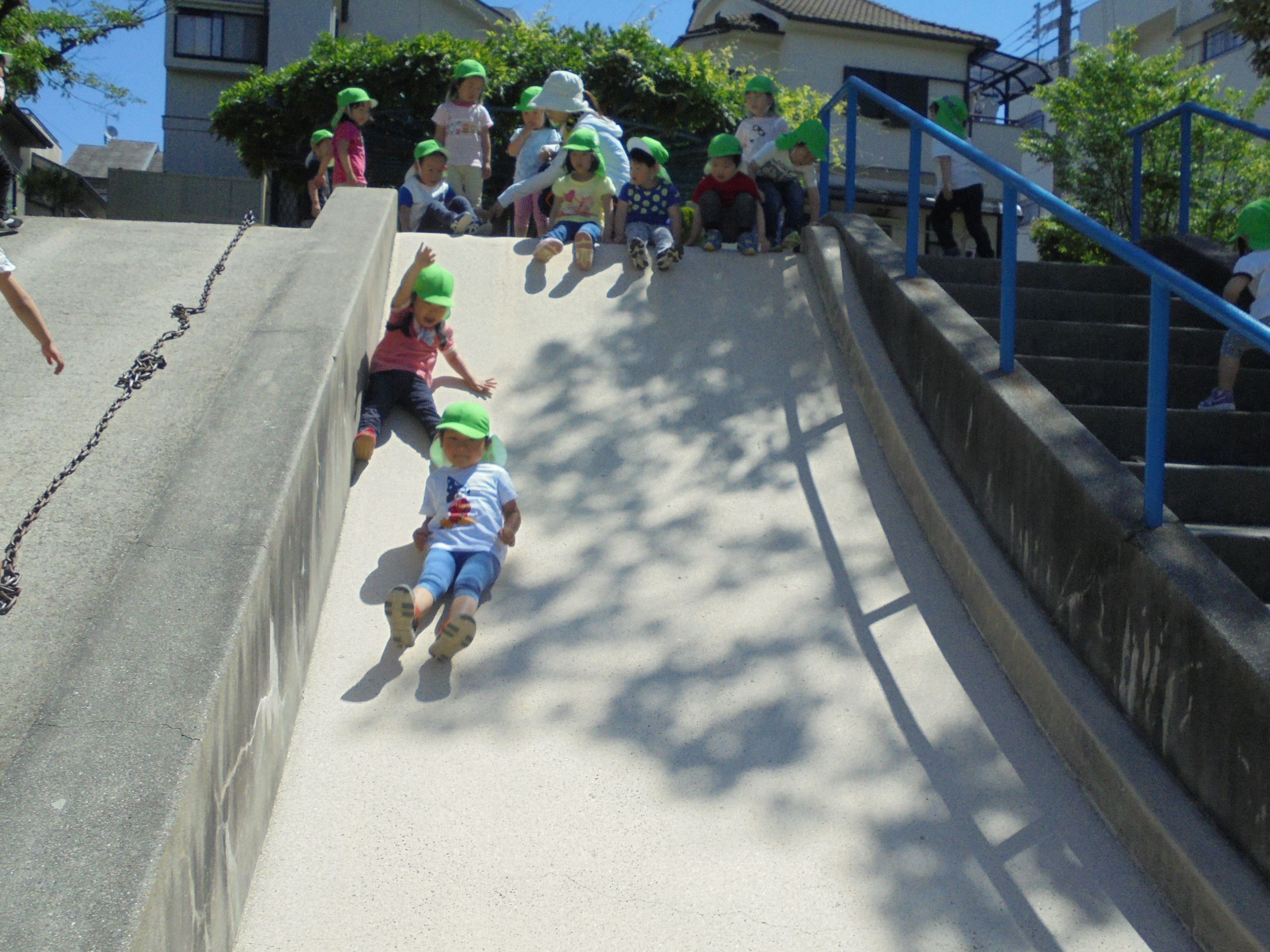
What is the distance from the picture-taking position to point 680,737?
372 cm

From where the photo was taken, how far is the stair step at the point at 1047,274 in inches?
263

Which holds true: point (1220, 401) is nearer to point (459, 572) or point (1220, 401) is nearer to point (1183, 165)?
point (1183, 165)

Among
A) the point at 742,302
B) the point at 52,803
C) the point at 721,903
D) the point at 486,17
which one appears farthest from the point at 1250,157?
the point at 486,17

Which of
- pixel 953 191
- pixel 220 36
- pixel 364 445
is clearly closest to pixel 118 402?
pixel 364 445

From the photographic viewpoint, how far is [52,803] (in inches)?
91.6

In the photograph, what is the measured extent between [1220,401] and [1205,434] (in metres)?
0.45

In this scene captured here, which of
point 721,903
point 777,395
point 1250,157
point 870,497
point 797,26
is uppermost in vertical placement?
point 797,26

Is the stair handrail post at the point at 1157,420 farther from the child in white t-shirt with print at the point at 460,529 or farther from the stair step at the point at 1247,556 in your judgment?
the child in white t-shirt with print at the point at 460,529

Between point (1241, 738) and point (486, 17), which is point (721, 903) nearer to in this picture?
point (1241, 738)

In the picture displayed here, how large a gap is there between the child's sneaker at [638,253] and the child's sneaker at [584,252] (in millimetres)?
233

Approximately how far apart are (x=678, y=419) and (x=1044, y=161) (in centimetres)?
1385

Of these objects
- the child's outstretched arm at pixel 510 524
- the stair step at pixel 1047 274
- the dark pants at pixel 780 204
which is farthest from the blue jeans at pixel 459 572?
the dark pants at pixel 780 204

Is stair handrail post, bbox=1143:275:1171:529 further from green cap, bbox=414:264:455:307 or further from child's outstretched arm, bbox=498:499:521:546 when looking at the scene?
green cap, bbox=414:264:455:307

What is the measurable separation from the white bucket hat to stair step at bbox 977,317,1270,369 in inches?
161
